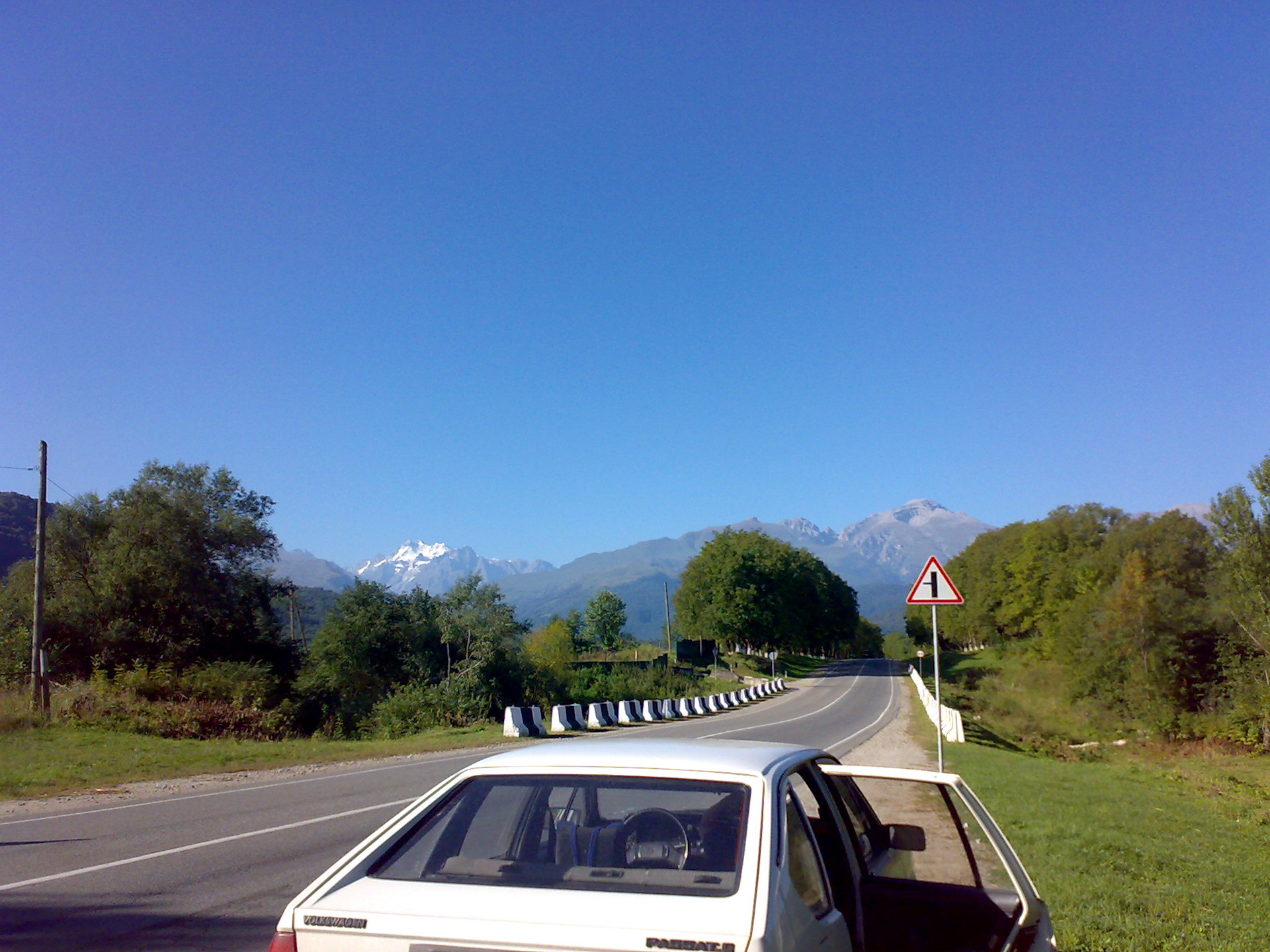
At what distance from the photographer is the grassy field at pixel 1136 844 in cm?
680

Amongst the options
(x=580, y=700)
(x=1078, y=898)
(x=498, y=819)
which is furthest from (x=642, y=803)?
(x=580, y=700)

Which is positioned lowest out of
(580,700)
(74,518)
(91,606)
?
(580,700)

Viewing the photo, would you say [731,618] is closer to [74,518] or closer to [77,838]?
[74,518]

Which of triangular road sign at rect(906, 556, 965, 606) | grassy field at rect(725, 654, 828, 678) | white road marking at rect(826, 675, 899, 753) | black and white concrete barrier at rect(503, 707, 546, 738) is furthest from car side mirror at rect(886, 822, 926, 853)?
grassy field at rect(725, 654, 828, 678)

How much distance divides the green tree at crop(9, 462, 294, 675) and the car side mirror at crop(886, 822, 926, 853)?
35576 millimetres

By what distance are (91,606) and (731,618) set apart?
2572 inches

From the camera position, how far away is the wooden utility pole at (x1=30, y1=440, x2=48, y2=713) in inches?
912

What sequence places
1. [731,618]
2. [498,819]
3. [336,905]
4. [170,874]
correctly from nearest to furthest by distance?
1. [336,905]
2. [498,819]
3. [170,874]
4. [731,618]

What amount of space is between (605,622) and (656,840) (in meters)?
119

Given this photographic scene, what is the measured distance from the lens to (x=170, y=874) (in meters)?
8.10

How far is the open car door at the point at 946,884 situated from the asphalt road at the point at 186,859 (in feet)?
5.19

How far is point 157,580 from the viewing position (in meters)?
36.5

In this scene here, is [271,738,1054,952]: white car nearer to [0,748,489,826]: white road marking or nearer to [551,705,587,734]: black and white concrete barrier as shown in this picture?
[0,748,489,826]: white road marking

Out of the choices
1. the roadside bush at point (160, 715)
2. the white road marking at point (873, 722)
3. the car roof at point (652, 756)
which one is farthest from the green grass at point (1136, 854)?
the roadside bush at point (160, 715)
